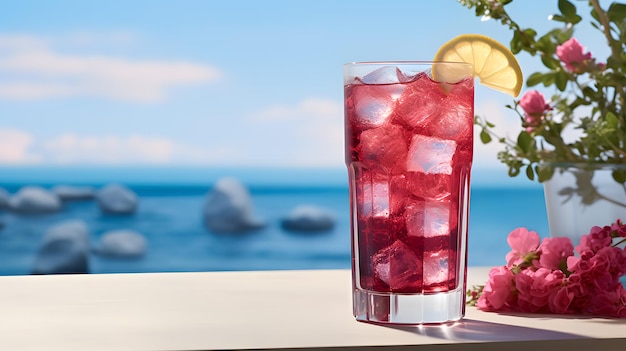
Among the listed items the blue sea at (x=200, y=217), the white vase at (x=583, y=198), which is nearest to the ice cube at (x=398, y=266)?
the white vase at (x=583, y=198)

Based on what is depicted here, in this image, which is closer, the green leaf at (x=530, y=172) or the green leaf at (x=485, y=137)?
the green leaf at (x=530, y=172)

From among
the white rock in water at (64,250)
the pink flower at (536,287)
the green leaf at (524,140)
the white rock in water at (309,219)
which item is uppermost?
the green leaf at (524,140)

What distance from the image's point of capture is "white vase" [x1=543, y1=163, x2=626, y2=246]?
1.35 meters

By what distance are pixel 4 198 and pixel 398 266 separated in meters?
16.2

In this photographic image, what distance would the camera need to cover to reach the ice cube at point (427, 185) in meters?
1.16

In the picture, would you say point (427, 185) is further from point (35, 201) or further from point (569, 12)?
point (35, 201)

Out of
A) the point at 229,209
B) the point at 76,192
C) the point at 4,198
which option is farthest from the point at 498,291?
the point at 4,198

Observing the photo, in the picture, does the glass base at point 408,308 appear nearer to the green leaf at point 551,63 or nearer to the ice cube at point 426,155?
the ice cube at point 426,155

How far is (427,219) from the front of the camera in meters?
1.15

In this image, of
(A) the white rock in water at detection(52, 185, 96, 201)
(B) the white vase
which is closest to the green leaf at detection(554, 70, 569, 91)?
(B) the white vase

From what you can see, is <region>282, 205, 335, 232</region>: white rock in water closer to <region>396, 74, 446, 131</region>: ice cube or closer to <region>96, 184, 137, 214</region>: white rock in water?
<region>96, 184, 137, 214</region>: white rock in water

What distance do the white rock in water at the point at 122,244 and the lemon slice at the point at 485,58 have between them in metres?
14.1

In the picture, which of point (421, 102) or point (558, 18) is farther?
point (558, 18)

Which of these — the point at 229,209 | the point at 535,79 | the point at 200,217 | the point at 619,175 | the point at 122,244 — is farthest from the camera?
the point at 200,217
